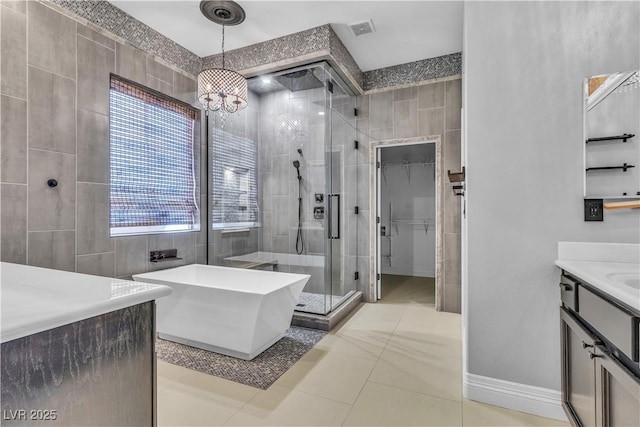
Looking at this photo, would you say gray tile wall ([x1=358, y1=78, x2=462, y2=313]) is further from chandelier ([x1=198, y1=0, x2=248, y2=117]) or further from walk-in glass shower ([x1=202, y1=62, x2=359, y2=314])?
chandelier ([x1=198, y1=0, x2=248, y2=117])

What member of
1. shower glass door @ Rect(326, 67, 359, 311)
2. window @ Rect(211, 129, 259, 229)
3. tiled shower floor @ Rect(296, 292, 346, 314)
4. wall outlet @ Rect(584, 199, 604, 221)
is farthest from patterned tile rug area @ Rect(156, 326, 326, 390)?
wall outlet @ Rect(584, 199, 604, 221)

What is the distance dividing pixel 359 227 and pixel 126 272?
2.67 metres

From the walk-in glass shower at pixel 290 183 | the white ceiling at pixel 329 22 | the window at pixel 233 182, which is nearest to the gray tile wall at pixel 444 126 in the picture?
the white ceiling at pixel 329 22

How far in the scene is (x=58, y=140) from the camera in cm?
238

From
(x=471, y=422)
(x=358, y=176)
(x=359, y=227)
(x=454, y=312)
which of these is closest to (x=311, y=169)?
(x=358, y=176)

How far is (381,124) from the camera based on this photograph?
3.98 metres

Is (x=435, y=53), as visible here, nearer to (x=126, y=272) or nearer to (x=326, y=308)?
(x=326, y=308)

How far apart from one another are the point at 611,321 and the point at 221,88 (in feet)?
9.64

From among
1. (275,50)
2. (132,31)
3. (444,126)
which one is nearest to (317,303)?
(444,126)

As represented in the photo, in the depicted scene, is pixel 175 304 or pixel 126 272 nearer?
pixel 175 304

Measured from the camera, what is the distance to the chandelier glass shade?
2721 millimetres

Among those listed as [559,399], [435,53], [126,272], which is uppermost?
[435,53]

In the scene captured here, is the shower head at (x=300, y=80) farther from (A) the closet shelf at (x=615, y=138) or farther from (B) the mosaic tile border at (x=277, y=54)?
(A) the closet shelf at (x=615, y=138)

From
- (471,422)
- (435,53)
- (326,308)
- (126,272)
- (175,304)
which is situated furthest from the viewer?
(435,53)
